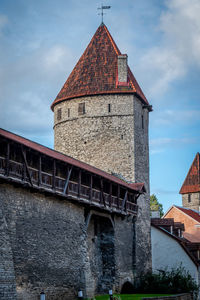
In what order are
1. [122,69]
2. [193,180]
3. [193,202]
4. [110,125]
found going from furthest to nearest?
[193,180], [193,202], [122,69], [110,125]

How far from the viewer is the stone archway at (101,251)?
90.3 feet

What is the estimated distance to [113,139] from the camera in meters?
34.7

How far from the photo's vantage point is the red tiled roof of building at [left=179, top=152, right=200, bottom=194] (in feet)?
200

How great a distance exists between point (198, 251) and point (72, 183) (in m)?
18.1

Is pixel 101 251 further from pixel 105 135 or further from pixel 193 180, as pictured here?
pixel 193 180

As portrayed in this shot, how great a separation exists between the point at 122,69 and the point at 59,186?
49.6ft

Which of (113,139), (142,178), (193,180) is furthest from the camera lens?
→ (193,180)

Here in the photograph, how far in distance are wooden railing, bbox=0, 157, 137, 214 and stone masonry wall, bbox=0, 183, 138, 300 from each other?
470mm

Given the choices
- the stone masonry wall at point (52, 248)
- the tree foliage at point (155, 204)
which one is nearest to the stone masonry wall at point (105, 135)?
the stone masonry wall at point (52, 248)

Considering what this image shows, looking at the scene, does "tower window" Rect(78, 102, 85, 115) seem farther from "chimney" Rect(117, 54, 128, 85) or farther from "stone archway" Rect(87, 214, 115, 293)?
"stone archway" Rect(87, 214, 115, 293)

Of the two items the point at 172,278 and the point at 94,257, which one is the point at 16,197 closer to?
the point at 94,257

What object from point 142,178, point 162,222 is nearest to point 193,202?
point 162,222

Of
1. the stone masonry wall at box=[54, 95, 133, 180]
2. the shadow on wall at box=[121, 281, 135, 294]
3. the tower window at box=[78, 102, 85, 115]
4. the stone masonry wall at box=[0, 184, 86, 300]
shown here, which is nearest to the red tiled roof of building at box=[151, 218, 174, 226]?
the stone masonry wall at box=[54, 95, 133, 180]

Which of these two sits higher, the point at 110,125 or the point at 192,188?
the point at 110,125
